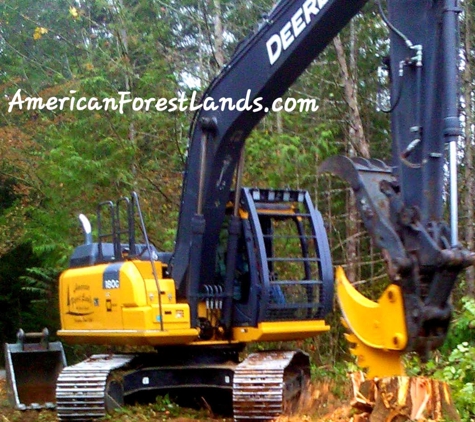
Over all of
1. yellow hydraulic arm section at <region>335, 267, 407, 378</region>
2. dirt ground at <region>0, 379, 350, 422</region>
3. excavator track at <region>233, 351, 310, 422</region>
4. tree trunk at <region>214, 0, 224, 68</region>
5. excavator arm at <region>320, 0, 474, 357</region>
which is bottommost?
dirt ground at <region>0, 379, 350, 422</region>

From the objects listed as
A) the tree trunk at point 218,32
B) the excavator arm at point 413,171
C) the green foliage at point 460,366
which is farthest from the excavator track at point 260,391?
the tree trunk at point 218,32

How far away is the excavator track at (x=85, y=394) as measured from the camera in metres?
8.40

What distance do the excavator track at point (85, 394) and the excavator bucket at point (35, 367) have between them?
6.26 feet

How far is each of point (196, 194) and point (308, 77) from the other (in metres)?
7.88

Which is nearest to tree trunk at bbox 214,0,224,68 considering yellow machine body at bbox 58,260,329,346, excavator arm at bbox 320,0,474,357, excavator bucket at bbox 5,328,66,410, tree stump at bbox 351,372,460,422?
excavator bucket at bbox 5,328,66,410

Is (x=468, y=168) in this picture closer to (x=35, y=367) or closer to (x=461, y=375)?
(x=461, y=375)

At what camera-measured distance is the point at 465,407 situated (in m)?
6.85

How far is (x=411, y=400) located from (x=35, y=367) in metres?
6.02

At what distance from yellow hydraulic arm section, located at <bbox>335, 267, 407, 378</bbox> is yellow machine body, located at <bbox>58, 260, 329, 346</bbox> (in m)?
2.93

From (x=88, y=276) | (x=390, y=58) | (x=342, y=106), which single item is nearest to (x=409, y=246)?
(x=390, y=58)

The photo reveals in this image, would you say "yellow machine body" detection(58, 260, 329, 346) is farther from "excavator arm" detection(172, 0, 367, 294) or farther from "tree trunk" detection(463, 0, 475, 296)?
"tree trunk" detection(463, 0, 475, 296)

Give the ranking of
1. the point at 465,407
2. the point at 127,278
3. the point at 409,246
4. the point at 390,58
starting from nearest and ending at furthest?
the point at 409,246 < the point at 390,58 < the point at 465,407 < the point at 127,278

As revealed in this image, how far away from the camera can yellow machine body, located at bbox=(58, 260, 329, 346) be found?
8.32m

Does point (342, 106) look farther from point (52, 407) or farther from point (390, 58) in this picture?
point (390, 58)
